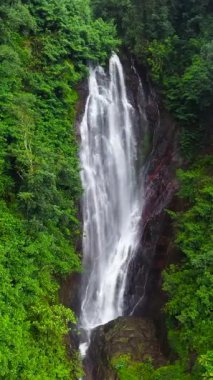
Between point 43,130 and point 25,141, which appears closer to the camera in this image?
point 25,141

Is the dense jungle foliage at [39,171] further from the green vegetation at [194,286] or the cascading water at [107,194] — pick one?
the green vegetation at [194,286]

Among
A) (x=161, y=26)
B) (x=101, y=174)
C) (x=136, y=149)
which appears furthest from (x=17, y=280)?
(x=161, y=26)

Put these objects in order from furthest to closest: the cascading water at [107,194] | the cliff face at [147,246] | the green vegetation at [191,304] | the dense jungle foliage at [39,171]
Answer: the cascading water at [107,194], the cliff face at [147,246], the green vegetation at [191,304], the dense jungle foliage at [39,171]

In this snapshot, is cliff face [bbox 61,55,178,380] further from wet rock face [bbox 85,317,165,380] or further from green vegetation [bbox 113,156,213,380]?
green vegetation [bbox 113,156,213,380]

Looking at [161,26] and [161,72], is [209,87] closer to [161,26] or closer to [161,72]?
[161,72]

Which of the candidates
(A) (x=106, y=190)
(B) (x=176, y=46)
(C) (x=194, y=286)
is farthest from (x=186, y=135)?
(C) (x=194, y=286)

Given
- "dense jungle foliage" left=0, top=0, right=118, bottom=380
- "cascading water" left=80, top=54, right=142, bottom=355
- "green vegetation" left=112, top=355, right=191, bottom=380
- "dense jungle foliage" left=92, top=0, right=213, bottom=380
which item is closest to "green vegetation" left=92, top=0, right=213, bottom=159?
"dense jungle foliage" left=92, top=0, right=213, bottom=380

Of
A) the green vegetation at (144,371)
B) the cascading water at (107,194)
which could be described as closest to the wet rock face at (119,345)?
the green vegetation at (144,371)
